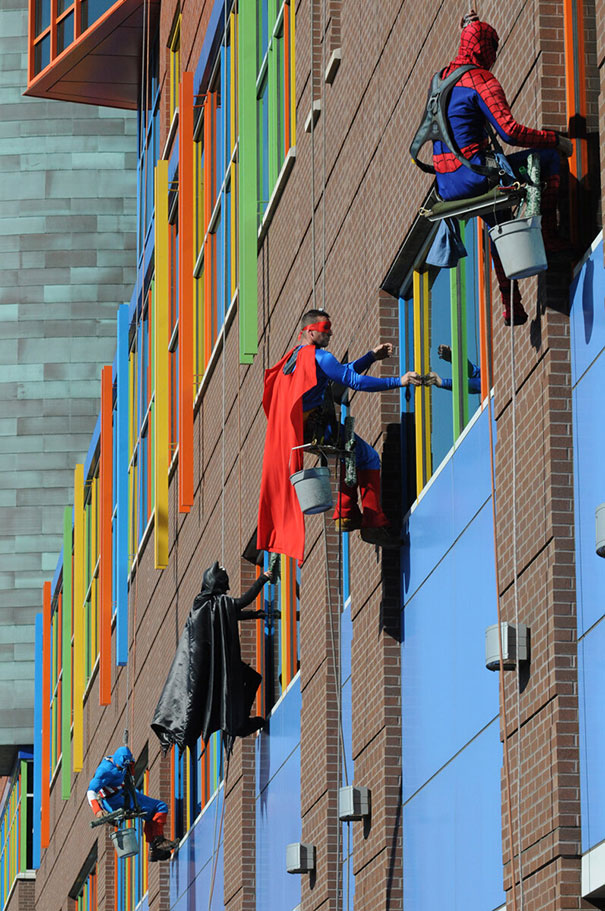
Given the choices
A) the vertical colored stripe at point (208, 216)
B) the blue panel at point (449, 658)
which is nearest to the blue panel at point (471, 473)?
the blue panel at point (449, 658)

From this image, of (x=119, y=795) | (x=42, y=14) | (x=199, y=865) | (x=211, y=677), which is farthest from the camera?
(x=42, y=14)

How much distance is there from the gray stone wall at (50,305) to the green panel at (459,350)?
3945 centimetres

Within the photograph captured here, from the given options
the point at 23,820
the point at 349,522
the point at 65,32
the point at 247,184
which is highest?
the point at 65,32

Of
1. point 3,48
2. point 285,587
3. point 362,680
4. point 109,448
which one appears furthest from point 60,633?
point 362,680

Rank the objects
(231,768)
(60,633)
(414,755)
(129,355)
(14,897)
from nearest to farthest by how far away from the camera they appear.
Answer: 1. (414,755)
2. (231,768)
3. (129,355)
4. (60,633)
5. (14,897)

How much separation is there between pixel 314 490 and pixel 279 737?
250 inches

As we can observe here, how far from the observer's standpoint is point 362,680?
16625 millimetres

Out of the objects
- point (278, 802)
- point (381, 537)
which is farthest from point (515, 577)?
point (278, 802)

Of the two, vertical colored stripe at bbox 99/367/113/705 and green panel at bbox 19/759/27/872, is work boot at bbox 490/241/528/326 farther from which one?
green panel at bbox 19/759/27/872

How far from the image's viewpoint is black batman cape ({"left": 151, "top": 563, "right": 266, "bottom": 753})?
21.0 meters

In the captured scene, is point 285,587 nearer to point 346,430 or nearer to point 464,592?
point 346,430

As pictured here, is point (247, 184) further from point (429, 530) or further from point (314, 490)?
point (429, 530)

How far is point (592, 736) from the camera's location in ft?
35.9

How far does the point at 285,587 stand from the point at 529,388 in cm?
949
